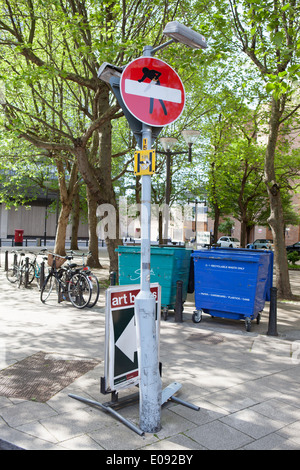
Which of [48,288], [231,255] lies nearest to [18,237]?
[48,288]

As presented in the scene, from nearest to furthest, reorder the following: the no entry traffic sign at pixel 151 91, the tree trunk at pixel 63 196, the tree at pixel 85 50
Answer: the no entry traffic sign at pixel 151 91 → the tree at pixel 85 50 → the tree trunk at pixel 63 196

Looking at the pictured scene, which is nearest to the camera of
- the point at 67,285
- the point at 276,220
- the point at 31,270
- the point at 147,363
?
the point at 147,363

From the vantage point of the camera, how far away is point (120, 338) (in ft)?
13.5

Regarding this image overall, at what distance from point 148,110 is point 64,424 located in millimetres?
2980

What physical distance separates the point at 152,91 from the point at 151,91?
0.5 inches

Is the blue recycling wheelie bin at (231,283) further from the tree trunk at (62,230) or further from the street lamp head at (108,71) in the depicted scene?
the tree trunk at (62,230)

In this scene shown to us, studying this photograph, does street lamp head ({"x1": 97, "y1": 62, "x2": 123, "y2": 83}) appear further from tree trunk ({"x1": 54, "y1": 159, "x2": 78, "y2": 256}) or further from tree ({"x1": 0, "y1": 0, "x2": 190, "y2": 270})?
tree trunk ({"x1": 54, "y1": 159, "x2": 78, "y2": 256})

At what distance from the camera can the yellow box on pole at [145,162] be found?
369 centimetres

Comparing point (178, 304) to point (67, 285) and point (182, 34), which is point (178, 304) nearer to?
point (67, 285)

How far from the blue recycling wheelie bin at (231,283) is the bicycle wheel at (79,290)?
2.57 m

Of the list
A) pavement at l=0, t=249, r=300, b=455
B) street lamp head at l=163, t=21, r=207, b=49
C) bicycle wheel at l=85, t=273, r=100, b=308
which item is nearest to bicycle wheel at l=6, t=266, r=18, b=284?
bicycle wheel at l=85, t=273, r=100, b=308

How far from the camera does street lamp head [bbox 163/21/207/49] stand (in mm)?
4059

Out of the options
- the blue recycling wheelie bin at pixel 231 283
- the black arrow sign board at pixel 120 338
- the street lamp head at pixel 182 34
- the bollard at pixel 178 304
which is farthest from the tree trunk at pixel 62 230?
the street lamp head at pixel 182 34

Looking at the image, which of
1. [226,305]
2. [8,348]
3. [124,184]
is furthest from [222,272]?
[124,184]
